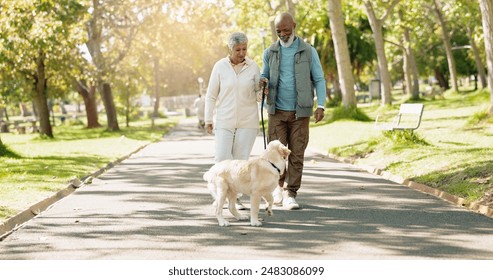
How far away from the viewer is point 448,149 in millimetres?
16250

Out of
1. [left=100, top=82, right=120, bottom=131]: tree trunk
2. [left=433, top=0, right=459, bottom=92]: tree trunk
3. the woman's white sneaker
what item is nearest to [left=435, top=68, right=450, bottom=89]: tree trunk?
[left=433, top=0, right=459, bottom=92]: tree trunk

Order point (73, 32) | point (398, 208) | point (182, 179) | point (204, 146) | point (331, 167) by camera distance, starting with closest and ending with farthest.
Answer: point (398, 208) → point (182, 179) → point (331, 167) → point (204, 146) → point (73, 32)

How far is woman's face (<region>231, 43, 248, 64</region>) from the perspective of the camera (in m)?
9.23

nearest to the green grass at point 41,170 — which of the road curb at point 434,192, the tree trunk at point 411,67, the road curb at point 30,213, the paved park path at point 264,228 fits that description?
the road curb at point 30,213

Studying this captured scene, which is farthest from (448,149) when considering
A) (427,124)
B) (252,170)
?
(427,124)

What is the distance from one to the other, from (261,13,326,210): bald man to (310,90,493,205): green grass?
2397 millimetres

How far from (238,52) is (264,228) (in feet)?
6.86

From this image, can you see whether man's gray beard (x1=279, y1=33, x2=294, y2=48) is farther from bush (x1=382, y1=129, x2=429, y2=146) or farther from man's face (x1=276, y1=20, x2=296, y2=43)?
bush (x1=382, y1=129, x2=429, y2=146)

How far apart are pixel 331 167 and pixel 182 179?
350cm

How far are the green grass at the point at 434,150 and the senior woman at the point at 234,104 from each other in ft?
10.5

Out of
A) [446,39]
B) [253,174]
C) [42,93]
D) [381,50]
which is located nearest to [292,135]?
[253,174]

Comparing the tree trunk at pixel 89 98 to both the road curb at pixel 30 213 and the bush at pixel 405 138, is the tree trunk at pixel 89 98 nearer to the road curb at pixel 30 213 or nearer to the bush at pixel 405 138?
the bush at pixel 405 138

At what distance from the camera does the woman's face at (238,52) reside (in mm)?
9227

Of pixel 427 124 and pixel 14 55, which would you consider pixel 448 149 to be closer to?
pixel 427 124
